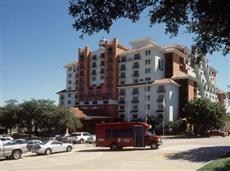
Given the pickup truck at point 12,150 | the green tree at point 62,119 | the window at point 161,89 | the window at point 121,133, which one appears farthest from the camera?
the window at point 161,89

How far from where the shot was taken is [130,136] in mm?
41312

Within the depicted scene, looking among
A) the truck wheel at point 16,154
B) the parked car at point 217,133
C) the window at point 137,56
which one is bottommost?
the truck wheel at point 16,154

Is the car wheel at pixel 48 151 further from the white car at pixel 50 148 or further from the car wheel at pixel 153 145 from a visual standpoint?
the car wheel at pixel 153 145

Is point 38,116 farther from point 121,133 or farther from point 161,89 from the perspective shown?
point 121,133

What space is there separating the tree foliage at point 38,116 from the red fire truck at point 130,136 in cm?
3415

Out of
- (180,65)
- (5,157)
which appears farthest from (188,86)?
(5,157)

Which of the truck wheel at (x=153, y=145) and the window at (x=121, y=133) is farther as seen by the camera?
the window at (x=121, y=133)

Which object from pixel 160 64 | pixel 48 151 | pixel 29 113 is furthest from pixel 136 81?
pixel 48 151

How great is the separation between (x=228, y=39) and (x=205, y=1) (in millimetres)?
3412

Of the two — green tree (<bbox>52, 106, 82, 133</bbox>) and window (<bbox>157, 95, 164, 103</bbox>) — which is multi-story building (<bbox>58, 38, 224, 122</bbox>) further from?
green tree (<bbox>52, 106, 82, 133</bbox>)

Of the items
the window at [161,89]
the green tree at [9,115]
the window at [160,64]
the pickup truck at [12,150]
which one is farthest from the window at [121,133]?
the window at [160,64]

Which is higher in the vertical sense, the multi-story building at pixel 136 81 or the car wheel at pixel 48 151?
the multi-story building at pixel 136 81

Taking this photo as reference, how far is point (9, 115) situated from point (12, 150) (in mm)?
49102

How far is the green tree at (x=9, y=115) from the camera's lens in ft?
269
